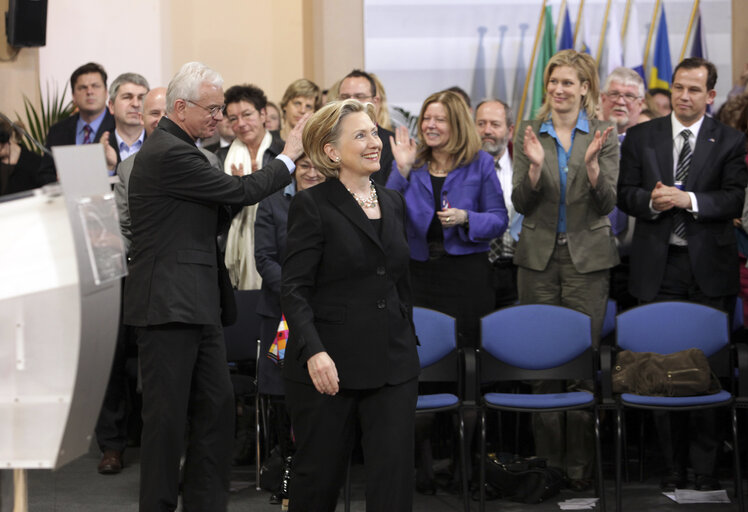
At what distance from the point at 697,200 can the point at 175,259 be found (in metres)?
2.77

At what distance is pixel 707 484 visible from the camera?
4.80 metres

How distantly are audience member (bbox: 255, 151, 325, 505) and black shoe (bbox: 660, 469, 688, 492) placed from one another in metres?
1.86

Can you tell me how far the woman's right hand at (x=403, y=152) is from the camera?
5223mm

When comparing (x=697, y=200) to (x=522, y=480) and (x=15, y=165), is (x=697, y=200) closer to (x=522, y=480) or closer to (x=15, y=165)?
(x=522, y=480)

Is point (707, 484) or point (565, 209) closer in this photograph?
point (707, 484)

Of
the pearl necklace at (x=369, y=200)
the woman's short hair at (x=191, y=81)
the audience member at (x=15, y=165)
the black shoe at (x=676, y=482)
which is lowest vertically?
the black shoe at (x=676, y=482)

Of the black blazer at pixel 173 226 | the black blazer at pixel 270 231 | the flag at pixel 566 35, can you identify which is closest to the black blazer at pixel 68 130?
the black blazer at pixel 270 231

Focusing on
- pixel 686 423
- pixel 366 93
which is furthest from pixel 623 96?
pixel 686 423

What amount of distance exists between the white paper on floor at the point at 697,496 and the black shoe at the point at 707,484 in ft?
0.09

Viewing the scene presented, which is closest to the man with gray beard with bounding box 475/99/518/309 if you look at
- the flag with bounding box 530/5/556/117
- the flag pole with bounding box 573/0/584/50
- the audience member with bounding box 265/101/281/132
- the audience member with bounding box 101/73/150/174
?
the audience member with bounding box 265/101/281/132

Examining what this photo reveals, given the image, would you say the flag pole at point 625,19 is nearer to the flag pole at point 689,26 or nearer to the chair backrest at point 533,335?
the flag pole at point 689,26

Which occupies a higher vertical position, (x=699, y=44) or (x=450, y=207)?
(x=699, y=44)

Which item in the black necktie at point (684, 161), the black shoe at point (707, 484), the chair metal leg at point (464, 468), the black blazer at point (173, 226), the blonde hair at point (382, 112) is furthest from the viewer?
the blonde hair at point (382, 112)

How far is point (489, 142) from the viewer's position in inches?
249
